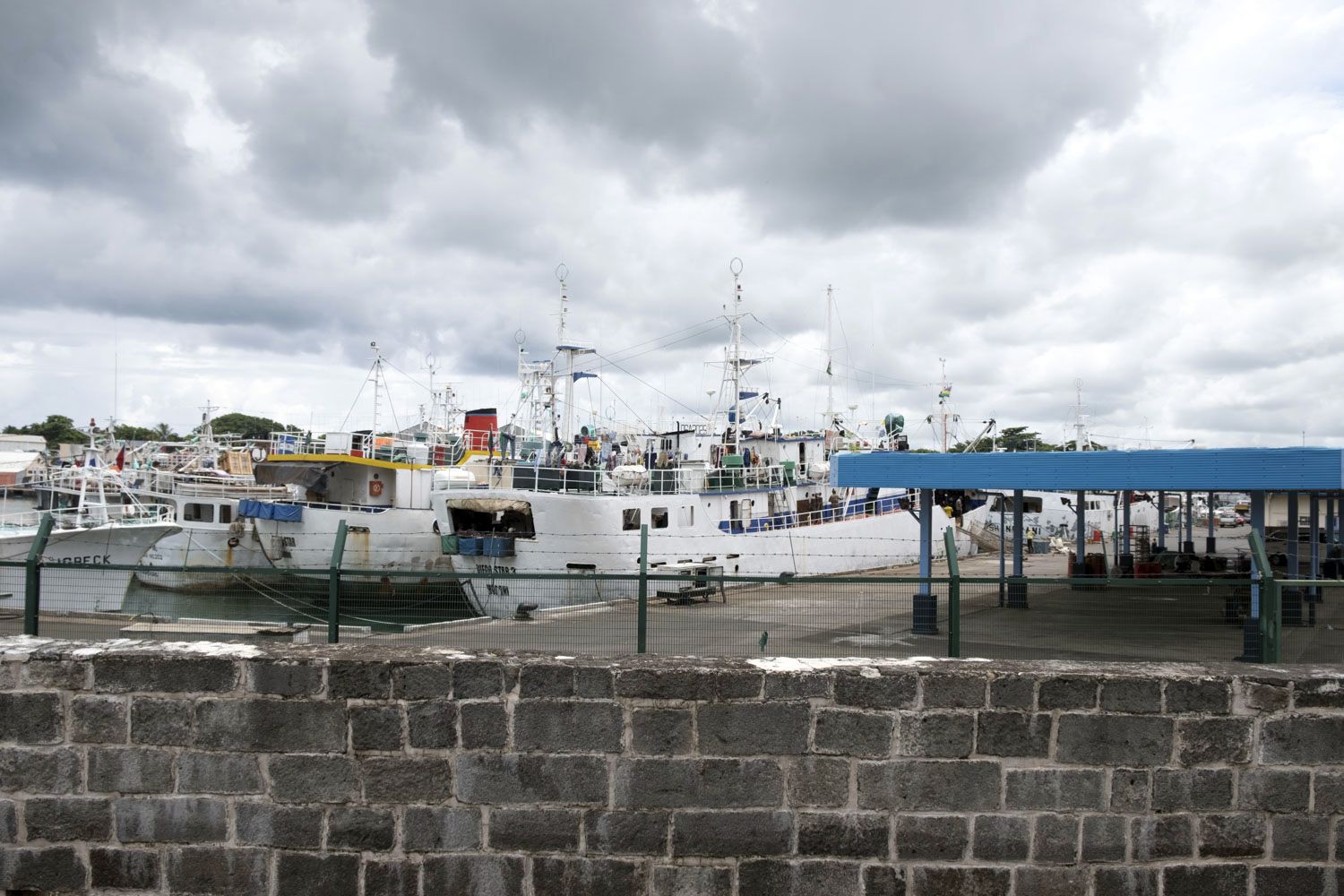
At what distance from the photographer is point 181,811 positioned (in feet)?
14.2

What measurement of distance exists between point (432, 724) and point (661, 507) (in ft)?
68.0

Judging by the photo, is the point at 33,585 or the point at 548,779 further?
the point at 33,585

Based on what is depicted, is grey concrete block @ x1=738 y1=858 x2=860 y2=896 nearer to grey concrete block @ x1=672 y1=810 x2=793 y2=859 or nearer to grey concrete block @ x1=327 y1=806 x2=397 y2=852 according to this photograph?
grey concrete block @ x1=672 y1=810 x2=793 y2=859

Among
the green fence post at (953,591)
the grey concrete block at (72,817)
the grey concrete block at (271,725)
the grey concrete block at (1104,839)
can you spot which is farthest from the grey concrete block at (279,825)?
the green fence post at (953,591)

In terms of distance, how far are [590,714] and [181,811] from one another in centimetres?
187

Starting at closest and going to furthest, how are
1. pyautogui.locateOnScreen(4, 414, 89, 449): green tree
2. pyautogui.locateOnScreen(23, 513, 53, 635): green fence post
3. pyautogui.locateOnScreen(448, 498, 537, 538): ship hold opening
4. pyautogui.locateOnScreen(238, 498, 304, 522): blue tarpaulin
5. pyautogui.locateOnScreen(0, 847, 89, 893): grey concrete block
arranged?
pyautogui.locateOnScreen(0, 847, 89, 893): grey concrete block
pyautogui.locateOnScreen(23, 513, 53, 635): green fence post
pyautogui.locateOnScreen(448, 498, 537, 538): ship hold opening
pyautogui.locateOnScreen(238, 498, 304, 522): blue tarpaulin
pyautogui.locateOnScreen(4, 414, 89, 449): green tree

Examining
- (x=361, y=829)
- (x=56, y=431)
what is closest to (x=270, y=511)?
(x=361, y=829)

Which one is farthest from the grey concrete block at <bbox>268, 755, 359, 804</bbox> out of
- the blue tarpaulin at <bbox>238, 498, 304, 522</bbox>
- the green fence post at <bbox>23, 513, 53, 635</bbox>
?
the blue tarpaulin at <bbox>238, 498, 304, 522</bbox>

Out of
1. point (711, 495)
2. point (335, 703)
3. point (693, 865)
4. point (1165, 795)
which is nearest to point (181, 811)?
point (335, 703)

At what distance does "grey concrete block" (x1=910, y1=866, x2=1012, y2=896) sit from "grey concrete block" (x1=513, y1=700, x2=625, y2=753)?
142 cm

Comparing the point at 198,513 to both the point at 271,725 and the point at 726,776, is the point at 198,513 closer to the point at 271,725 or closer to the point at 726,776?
the point at 271,725

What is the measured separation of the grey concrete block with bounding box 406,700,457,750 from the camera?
4.25 metres

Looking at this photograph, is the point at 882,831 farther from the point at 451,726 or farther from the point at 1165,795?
the point at 451,726

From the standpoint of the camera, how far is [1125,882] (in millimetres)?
4191
